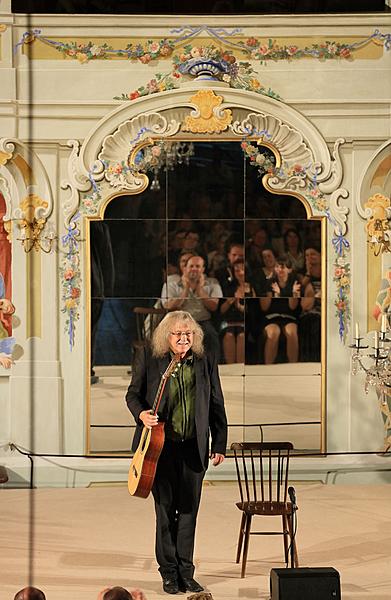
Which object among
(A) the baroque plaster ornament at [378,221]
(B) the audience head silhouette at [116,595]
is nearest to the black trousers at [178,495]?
(B) the audience head silhouette at [116,595]

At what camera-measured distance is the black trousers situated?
5938mm

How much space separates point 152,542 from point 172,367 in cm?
159

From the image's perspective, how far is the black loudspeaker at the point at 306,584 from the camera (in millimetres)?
4801

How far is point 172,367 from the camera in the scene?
19.4 ft

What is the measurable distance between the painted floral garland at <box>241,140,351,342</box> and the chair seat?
8.93ft

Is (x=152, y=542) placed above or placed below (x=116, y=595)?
below

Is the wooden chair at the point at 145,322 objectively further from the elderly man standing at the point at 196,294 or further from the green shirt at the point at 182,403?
the green shirt at the point at 182,403

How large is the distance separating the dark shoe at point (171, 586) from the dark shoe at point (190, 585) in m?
0.04

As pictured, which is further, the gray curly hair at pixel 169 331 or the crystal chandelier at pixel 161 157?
the crystal chandelier at pixel 161 157

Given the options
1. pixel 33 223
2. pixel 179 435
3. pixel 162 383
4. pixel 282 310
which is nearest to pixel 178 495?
pixel 179 435

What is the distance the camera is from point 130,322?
8.88 metres

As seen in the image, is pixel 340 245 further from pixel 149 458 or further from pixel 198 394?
pixel 149 458

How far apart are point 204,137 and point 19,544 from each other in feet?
10.9

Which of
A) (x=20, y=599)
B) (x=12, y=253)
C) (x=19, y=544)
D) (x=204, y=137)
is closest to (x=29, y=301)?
(x=12, y=253)
